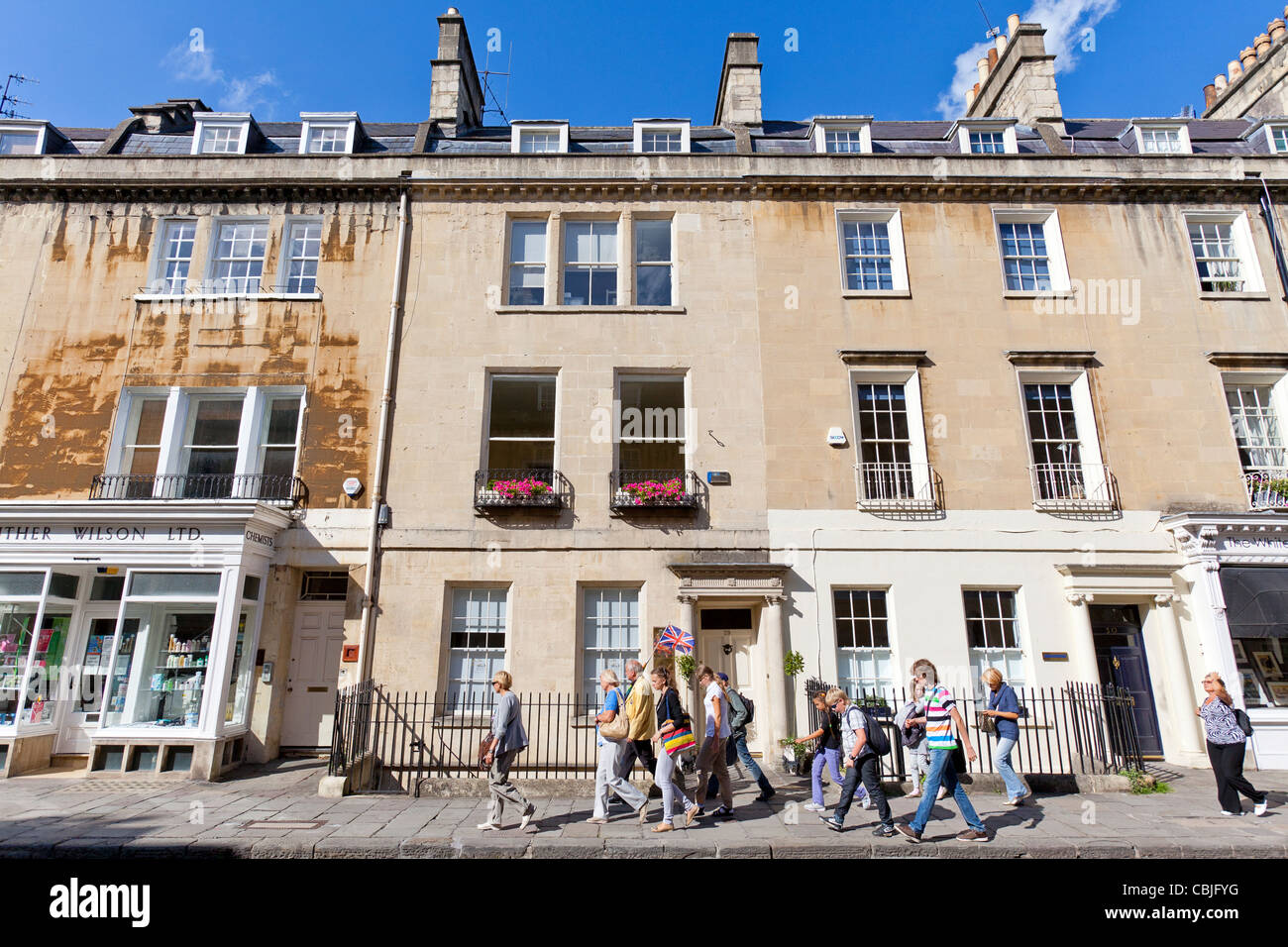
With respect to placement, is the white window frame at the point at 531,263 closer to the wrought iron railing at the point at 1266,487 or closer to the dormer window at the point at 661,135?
the dormer window at the point at 661,135

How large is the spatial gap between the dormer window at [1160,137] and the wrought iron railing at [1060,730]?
41.0ft

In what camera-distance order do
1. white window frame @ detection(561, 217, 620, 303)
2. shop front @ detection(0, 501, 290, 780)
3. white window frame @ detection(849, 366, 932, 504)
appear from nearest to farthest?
shop front @ detection(0, 501, 290, 780), white window frame @ detection(849, 366, 932, 504), white window frame @ detection(561, 217, 620, 303)

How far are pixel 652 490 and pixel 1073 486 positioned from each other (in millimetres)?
8022

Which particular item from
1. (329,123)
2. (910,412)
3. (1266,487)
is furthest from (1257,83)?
(329,123)

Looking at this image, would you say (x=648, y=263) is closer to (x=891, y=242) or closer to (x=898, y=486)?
(x=891, y=242)

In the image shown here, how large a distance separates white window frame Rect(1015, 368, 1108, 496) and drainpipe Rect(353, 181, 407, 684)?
1217cm

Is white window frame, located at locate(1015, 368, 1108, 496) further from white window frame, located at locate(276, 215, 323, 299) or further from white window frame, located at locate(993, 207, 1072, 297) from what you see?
white window frame, located at locate(276, 215, 323, 299)

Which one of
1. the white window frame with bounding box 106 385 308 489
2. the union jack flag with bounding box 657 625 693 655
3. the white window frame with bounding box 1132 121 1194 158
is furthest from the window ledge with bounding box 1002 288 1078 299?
the white window frame with bounding box 106 385 308 489

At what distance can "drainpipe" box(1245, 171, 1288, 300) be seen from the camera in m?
13.9

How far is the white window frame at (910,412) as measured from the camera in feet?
41.8

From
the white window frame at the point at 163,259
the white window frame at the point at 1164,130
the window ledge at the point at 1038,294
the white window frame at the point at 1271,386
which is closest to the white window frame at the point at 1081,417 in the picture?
the window ledge at the point at 1038,294

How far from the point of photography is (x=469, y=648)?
475 inches

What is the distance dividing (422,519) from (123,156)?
33.7 ft
